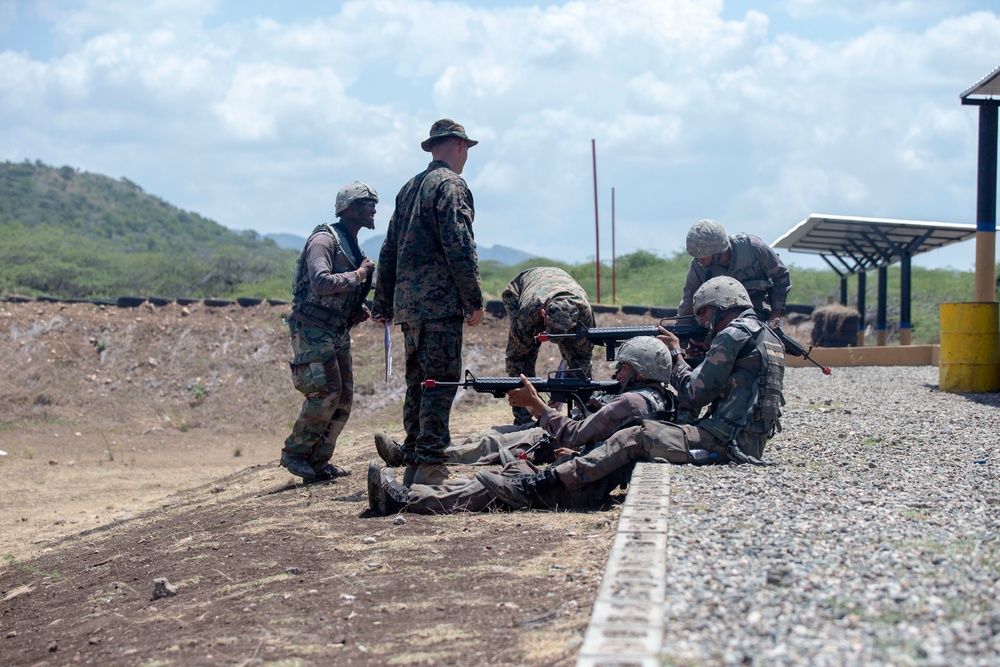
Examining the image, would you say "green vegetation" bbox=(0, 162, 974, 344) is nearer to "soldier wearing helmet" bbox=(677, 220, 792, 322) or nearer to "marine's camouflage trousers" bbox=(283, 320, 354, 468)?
"soldier wearing helmet" bbox=(677, 220, 792, 322)

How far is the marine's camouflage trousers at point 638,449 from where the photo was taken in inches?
217

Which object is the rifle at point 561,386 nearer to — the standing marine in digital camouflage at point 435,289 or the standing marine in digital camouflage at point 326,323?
the standing marine in digital camouflage at point 435,289

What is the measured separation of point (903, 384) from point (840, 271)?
1078 cm

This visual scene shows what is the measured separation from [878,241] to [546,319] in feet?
47.5

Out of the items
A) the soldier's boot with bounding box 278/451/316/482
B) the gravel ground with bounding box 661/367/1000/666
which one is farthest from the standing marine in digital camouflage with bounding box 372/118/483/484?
the gravel ground with bounding box 661/367/1000/666

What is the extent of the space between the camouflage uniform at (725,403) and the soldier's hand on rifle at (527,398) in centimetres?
57

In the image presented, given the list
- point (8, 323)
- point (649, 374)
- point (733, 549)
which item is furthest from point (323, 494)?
point (8, 323)

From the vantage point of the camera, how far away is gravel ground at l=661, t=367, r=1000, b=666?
2.77 metres

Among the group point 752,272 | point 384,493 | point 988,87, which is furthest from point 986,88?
point 384,493

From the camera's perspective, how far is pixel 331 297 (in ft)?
23.0

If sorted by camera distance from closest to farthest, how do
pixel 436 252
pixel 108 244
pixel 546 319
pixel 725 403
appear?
1. pixel 725 403
2. pixel 436 252
3. pixel 546 319
4. pixel 108 244

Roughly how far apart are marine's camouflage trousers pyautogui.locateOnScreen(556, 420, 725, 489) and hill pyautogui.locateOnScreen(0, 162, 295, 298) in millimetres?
21907

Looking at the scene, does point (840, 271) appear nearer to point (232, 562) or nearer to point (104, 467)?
point (104, 467)

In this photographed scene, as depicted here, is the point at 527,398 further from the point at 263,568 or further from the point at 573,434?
the point at 263,568
